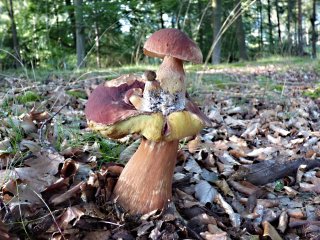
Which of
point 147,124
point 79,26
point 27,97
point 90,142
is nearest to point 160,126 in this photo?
point 147,124

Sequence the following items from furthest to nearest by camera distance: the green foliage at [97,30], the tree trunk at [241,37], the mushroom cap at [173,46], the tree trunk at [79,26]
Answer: the tree trunk at [241,37], the tree trunk at [79,26], the green foliage at [97,30], the mushroom cap at [173,46]

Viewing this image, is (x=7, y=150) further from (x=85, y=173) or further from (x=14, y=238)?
(x=14, y=238)

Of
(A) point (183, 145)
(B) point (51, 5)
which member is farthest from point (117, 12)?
(A) point (183, 145)

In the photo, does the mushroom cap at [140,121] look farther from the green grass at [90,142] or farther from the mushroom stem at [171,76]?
the green grass at [90,142]

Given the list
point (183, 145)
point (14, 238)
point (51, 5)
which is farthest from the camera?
point (51, 5)

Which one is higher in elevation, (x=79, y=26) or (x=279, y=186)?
(x=79, y=26)

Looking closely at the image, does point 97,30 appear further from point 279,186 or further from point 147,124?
point 147,124

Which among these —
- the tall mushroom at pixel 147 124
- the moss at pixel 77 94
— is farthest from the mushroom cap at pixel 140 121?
the moss at pixel 77 94
